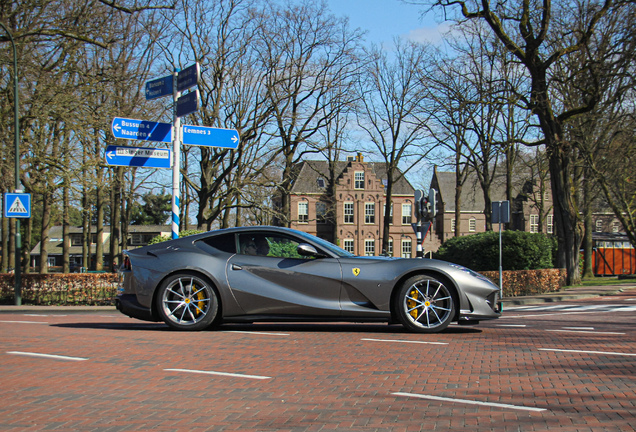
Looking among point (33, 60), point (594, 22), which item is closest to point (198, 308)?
point (33, 60)

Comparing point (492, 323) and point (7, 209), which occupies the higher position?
point (7, 209)

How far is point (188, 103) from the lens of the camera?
13000 millimetres

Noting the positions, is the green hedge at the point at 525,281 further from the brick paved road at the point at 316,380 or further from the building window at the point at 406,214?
the building window at the point at 406,214

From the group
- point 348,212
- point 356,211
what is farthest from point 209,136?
point 356,211

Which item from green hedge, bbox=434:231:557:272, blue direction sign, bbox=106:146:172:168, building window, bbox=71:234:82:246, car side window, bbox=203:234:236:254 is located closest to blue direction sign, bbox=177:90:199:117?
blue direction sign, bbox=106:146:172:168

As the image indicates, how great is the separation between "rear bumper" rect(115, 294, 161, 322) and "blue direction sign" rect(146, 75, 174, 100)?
650cm

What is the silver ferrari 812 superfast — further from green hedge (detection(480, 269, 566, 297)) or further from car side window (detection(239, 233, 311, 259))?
green hedge (detection(480, 269, 566, 297))

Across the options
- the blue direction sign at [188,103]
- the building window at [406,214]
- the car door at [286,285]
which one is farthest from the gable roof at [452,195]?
the car door at [286,285]

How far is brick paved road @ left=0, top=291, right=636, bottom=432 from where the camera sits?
13.6 feet

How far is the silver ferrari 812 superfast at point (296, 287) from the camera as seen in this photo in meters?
8.15

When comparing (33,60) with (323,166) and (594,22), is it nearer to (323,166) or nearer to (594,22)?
(594,22)

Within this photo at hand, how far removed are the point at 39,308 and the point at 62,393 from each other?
1256 cm

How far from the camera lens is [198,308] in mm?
8469

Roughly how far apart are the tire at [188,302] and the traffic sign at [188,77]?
5922 millimetres
